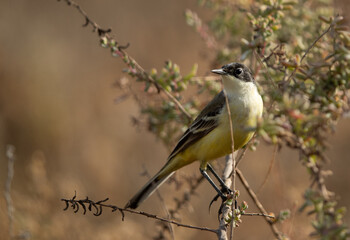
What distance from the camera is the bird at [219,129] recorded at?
4.62 meters

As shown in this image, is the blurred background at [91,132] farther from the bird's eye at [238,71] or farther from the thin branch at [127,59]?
the thin branch at [127,59]

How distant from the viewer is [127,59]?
454 cm

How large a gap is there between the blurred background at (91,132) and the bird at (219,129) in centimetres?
102

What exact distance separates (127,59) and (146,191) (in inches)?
54.6

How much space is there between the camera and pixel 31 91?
32.9 ft

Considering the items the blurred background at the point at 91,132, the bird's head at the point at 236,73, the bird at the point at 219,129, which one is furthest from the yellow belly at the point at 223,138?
the blurred background at the point at 91,132

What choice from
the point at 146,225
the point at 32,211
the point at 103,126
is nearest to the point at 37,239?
the point at 32,211

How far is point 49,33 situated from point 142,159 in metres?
4.27

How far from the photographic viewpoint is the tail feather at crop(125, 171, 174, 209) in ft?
16.0

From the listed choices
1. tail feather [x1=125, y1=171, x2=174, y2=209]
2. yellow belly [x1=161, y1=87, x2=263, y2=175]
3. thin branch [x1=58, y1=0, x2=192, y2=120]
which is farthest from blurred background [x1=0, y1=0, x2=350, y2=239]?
thin branch [x1=58, y1=0, x2=192, y2=120]

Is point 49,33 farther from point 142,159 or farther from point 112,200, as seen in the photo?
point 112,200

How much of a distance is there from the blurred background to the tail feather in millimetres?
892

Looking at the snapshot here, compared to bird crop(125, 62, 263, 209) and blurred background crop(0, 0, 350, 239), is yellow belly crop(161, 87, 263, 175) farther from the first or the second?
blurred background crop(0, 0, 350, 239)

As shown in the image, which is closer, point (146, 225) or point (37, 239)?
point (37, 239)
